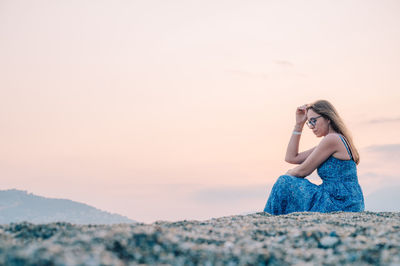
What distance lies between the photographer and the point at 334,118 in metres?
7.35

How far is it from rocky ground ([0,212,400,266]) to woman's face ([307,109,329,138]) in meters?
2.70

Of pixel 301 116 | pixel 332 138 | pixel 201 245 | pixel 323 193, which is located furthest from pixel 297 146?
pixel 201 245

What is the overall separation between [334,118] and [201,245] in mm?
4362

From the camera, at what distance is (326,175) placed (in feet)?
23.9

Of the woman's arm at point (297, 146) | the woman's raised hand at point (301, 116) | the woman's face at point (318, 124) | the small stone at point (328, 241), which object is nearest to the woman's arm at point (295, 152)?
the woman's arm at point (297, 146)

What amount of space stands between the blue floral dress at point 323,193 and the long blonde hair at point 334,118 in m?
0.19

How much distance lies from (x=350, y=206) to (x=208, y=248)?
4.17 metres

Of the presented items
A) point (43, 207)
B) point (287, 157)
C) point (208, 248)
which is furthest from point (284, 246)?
point (43, 207)

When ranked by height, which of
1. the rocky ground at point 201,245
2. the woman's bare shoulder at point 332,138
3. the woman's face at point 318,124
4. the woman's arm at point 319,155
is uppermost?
the woman's face at point 318,124

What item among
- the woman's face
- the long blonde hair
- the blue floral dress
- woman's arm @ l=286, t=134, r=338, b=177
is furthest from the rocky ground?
the woman's face

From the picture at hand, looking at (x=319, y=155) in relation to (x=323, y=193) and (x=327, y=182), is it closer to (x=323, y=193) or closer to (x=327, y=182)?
(x=327, y=182)

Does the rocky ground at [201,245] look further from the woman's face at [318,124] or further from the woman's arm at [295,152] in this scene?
the woman's arm at [295,152]

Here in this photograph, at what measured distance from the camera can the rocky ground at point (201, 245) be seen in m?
3.33

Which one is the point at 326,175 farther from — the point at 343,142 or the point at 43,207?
the point at 43,207
